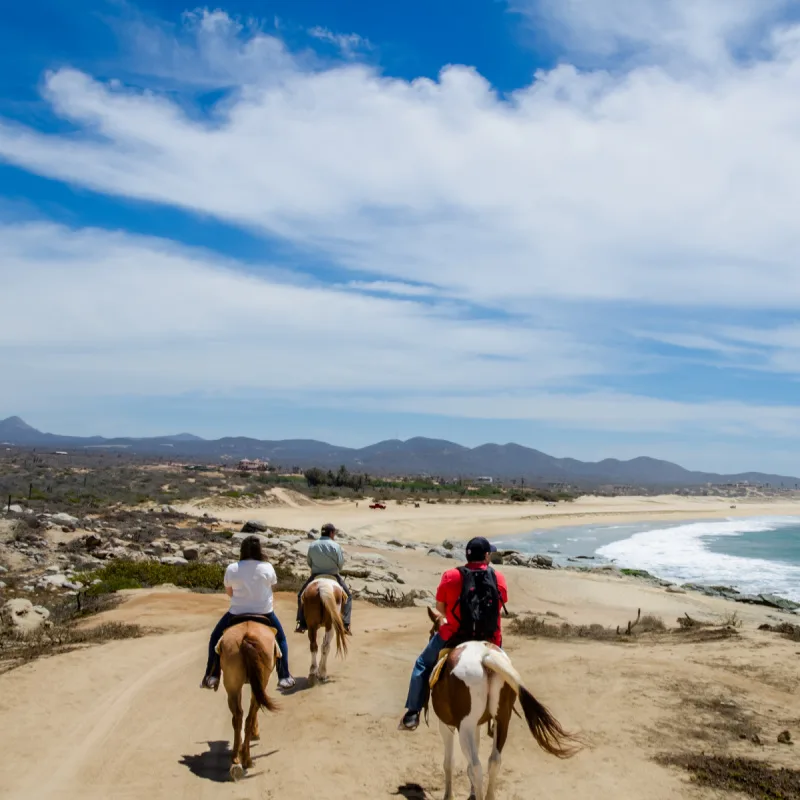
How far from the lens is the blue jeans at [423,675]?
7.04m

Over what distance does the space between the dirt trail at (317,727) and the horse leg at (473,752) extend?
840mm

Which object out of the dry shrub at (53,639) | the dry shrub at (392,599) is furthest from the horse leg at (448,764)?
the dry shrub at (392,599)

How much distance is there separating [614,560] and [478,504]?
35.5 metres

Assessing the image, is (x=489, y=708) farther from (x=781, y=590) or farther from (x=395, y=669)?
(x=781, y=590)

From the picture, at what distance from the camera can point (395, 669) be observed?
36.3ft

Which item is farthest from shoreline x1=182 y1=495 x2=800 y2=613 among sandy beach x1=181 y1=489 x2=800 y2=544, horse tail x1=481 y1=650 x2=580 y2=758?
horse tail x1=481 y1=650 x2=580 y2=758

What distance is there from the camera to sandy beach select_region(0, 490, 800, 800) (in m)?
6.94

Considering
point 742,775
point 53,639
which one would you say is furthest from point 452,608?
point 53,639

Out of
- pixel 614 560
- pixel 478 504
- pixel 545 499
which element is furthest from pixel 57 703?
pixel 545 499

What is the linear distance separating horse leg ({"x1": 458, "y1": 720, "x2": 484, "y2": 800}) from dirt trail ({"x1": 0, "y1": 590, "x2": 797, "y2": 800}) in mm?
840

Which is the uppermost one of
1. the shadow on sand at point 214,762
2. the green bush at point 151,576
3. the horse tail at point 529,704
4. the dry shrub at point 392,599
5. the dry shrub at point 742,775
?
the horse tail at point 529,704

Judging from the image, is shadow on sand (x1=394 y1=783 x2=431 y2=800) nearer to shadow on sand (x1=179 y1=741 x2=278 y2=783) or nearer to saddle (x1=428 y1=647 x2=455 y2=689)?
saddle (x1=428 y1=647 x2=455 y2=689)

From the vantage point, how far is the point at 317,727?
27.6 ft

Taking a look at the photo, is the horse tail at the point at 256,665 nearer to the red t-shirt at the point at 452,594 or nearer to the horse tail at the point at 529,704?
the red t-shirt at the point at 452,594
